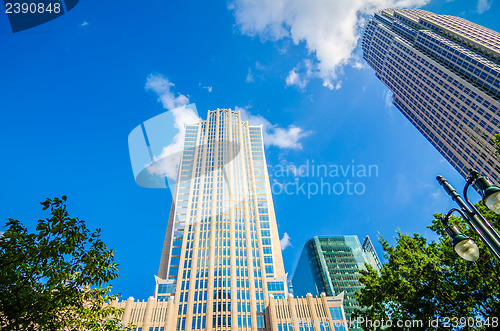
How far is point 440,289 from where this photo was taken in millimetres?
18984

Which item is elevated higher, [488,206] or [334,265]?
[334,265]

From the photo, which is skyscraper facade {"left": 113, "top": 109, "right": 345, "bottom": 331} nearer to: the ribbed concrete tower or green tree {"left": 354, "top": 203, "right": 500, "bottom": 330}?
the ribbed concrete tower

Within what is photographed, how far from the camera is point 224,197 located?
7362cm

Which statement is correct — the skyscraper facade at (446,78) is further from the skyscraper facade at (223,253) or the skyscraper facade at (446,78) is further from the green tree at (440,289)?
the green tree at (440,289)

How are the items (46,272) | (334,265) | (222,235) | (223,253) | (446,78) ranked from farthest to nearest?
(334,265)
(446,78)
(222,235)
(223,253)
(46,272)

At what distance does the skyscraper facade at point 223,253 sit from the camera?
5025cm

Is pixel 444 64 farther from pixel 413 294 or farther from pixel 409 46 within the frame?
pixel 413 294

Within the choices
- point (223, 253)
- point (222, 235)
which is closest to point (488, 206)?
point (223, 253)

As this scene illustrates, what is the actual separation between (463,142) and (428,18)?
65726mm

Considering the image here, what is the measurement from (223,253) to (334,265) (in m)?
70.2

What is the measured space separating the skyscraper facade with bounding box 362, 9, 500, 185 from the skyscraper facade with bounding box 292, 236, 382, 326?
182 ft

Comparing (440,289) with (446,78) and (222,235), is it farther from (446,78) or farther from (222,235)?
(446,78)

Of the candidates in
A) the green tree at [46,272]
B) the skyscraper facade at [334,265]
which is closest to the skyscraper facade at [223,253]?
the green tree at [46,272]

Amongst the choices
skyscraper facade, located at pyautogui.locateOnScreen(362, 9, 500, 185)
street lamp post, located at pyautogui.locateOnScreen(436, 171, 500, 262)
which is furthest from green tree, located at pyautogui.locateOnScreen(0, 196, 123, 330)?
skyscraper facade, located at pyautogui.locateOnScreen(362, 9, 500, 185)
